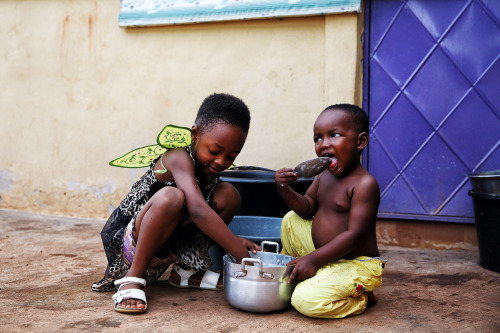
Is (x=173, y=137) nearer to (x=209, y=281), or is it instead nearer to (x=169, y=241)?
(x=169, y=241)

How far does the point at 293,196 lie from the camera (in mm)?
2146

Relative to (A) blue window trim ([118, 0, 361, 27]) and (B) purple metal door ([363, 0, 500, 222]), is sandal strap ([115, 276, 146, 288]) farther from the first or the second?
(A) blue window trim ([118, 0, 361, 27])

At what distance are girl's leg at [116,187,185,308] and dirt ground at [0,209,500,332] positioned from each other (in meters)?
0.19

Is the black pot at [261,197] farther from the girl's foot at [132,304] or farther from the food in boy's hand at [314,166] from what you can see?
the girl's foot at [132,304]

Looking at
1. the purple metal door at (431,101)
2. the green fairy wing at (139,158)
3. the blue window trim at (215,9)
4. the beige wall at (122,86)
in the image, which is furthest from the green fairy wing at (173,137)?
the purple metal door at (431,101)

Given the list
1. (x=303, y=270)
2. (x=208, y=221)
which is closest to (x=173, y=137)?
(x=208, y=221)

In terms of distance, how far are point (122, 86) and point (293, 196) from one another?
2366 mm

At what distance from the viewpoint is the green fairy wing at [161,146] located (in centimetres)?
221

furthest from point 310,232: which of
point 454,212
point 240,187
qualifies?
point 454,212

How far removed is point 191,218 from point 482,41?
2.29 metres

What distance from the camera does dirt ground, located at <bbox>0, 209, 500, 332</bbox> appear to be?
177cm

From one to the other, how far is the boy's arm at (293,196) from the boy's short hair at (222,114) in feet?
0.90

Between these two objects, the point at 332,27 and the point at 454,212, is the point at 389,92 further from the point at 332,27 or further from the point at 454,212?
the point at 454,212

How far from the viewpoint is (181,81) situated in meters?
3.79
